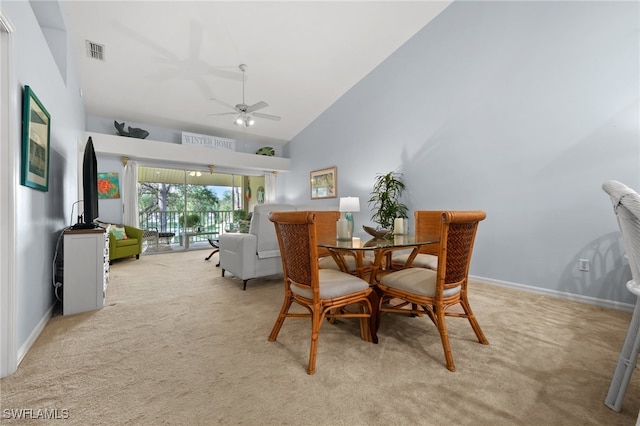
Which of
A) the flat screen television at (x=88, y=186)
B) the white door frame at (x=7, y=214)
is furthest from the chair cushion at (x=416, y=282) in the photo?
the flat screen television at (x=88, y=186)

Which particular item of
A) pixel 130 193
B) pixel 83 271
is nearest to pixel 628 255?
pixel 83 271

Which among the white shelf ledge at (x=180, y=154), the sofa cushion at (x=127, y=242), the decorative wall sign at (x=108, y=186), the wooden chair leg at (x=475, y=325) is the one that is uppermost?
the white shelf ledge at (x=180, y=154)

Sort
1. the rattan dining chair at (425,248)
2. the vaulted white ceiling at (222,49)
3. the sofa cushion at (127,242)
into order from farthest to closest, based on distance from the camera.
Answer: the sofa cushion at (127,242), the vaulted white ceiling at (222,49), the rattan dining chair at (425,248)

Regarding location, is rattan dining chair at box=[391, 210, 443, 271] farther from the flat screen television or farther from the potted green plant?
the flat screen television

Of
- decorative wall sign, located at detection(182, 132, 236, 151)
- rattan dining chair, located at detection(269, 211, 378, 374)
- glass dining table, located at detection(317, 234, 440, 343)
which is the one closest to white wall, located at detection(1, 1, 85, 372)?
rattan dining chair, located at detection(269, 211, 378, 374)

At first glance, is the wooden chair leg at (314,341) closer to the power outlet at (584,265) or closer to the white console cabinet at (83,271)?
the white console cabinet at (83,271)

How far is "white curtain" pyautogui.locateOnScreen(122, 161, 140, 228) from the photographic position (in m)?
5.48

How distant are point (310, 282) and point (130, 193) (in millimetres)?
5532

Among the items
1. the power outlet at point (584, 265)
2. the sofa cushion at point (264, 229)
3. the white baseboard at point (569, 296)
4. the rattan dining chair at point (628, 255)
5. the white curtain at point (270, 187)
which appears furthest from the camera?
the white curtain at point (270, 187)

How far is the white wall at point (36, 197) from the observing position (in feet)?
5.26

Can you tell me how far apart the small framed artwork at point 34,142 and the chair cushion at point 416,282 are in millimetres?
2423

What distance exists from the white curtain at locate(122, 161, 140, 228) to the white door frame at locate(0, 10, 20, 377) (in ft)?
15.0

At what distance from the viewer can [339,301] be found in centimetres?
166

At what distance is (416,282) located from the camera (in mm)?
1709
